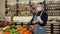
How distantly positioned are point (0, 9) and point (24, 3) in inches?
39.7

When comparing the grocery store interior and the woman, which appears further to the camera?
the grocery store interior

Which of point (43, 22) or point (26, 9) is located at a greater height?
point (26, 9)

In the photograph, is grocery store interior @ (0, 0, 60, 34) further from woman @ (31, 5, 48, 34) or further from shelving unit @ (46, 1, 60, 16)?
woman @ (31, 5, 48, 34)

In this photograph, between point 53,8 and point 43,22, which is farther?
point 53,8

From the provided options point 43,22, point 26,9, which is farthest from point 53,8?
point 43,22

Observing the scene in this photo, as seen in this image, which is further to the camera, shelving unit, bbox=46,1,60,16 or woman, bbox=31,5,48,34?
shelving unit, bbox=46,1,60,16

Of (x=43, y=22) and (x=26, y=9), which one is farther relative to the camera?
(x=26, y=9)

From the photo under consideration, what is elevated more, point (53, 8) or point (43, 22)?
point (53, 8)

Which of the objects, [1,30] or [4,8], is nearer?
[1,30]

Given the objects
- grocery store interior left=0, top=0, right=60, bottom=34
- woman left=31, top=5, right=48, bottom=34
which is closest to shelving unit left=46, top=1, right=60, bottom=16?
grocery store interior left=0, top=0, right=60, bottom=34

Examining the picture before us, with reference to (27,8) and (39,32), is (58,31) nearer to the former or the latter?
(27,8)

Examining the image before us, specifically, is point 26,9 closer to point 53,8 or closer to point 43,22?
point 53,8

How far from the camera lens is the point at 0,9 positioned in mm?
6617

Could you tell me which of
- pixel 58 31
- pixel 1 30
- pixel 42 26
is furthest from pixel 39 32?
pixel 58 31
